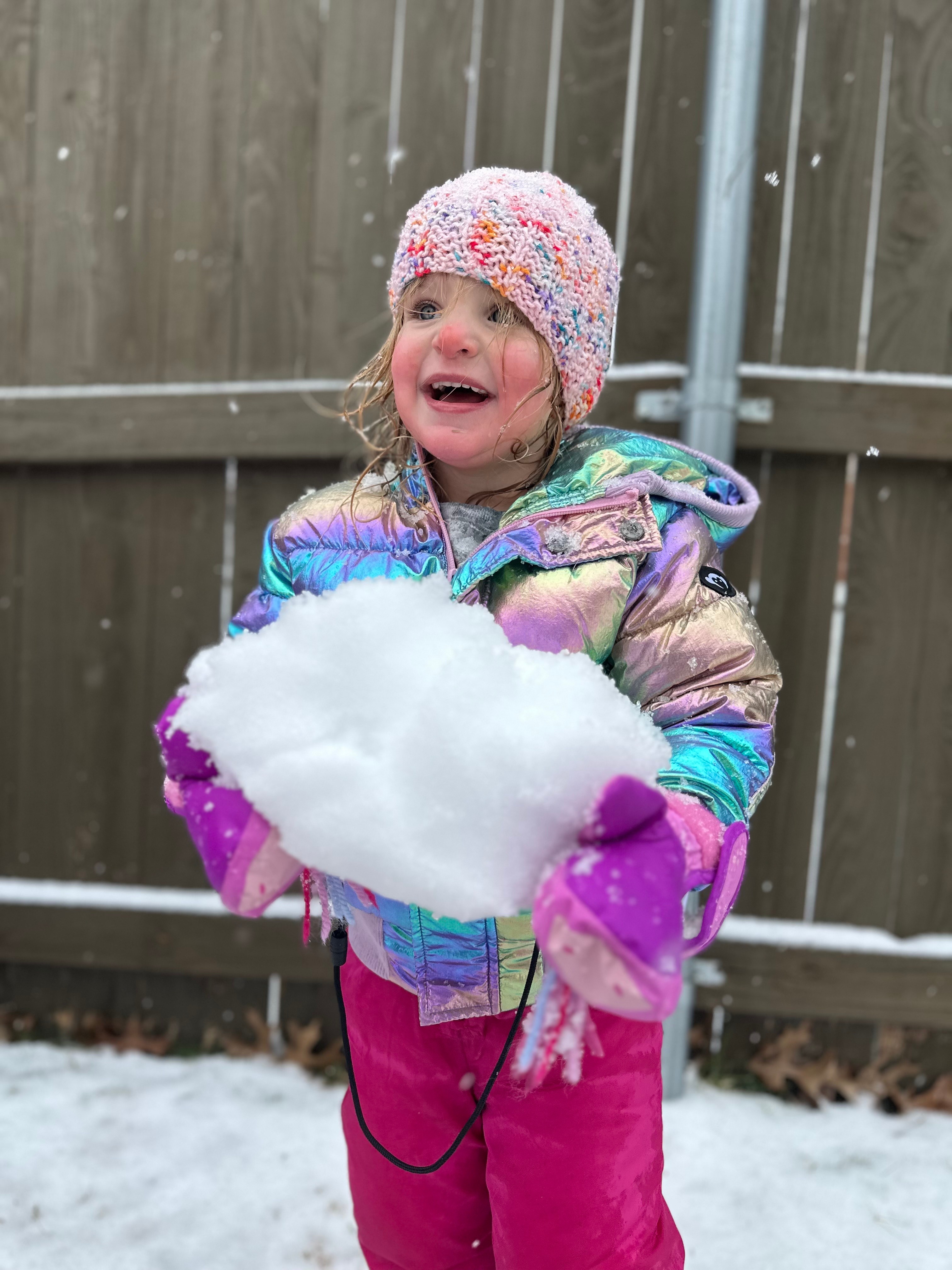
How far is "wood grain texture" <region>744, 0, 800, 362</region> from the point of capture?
2.03m

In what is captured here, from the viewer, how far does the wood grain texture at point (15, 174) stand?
231 centimetres

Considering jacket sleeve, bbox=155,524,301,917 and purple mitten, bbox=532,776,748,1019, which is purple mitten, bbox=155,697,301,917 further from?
purple mitten, bbox=532,776,748,1019

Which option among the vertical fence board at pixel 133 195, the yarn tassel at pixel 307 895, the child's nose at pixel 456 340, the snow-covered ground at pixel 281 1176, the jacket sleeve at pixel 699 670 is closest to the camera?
the jacket sleeve at pixel 699 670

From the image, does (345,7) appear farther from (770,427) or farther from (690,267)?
(770,427)

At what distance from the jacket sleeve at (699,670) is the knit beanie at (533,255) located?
0.85 ft

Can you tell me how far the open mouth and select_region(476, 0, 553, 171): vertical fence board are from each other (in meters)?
1.25

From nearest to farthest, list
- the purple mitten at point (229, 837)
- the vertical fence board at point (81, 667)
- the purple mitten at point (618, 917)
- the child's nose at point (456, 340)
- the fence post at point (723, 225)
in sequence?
1. the purple mitten at point (618, 917)
2. the purple mitten at point (229, 837)
3. the child's nose at point (456, 340)
4. the fence post at point (723, 225)
5. the vertical fence board at point (81, 667)

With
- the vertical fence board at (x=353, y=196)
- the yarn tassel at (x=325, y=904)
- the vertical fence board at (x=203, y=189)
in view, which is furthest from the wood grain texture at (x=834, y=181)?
the yarn tassel at (x=325, y=904)

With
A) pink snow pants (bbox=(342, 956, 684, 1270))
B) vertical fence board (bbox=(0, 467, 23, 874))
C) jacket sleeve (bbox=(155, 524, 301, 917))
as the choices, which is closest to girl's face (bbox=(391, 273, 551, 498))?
jacket sleeve (bbox=(155, 524, 301, 917))

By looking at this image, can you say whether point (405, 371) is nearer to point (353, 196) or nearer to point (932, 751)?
point (353, 196)

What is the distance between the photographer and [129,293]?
2324 mm

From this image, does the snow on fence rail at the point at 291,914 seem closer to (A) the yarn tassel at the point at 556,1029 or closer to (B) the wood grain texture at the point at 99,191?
(B) the wood grain texture at the point at 99,191

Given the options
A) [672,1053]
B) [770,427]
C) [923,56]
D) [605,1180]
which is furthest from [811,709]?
[923,56]

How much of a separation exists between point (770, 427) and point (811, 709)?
2.13ft
